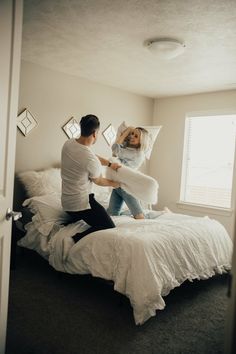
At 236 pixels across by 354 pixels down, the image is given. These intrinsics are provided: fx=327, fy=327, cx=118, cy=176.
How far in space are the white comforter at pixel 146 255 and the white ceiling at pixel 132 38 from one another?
70.0 inches

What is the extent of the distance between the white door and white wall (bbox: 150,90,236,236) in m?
3.94

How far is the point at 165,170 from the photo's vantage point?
19.1 ft

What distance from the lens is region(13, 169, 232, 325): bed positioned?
2520mm

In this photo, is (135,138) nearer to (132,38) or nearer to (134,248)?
(132,38)

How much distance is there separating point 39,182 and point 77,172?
3.35ft

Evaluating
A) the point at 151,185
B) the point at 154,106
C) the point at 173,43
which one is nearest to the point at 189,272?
the point at 151,185

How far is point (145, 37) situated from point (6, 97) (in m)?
1.80

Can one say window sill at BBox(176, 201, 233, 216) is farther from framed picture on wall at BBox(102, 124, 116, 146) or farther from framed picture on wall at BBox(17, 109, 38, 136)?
framed picture on wall at BBox(17, 109, 38, 136)

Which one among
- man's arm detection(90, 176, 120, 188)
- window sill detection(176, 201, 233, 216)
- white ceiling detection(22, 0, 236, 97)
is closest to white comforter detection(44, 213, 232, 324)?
man's arm detection(90, 176, 120, 188)

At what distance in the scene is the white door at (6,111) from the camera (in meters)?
1.68

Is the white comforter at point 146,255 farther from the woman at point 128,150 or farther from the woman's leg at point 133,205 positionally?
the woman at point 128,150

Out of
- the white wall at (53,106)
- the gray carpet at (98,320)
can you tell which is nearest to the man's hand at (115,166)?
the gray carpet at (98,320)

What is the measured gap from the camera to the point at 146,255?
2.56 metres

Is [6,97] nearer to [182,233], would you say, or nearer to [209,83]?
[182,233]
